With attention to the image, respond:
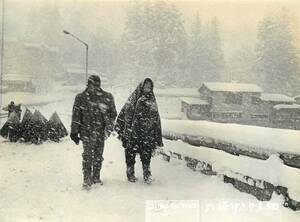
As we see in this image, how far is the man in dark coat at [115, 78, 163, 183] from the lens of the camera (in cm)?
285

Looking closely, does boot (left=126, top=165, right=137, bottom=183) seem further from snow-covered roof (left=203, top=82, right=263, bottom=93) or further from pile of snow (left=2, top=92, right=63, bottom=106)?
snow-covered roof (left=203, top=82, right=263, bottom=93)

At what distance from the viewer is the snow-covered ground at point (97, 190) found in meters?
2.67

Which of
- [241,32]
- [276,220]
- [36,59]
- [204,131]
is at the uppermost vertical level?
[241,32]

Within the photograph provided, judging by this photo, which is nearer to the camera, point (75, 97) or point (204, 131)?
point (75, 97)

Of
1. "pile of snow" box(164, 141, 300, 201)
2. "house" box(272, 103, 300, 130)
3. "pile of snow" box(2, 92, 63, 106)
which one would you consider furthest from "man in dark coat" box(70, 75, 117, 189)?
"house" box(272, 103, 300, 130)

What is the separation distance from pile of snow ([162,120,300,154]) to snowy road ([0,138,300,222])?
25 centimetres

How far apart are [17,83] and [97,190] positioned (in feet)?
2.61

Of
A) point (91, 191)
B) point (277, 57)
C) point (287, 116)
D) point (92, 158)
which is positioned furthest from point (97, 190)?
point (277, 57)

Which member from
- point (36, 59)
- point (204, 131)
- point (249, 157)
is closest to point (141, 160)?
point (204, 131)

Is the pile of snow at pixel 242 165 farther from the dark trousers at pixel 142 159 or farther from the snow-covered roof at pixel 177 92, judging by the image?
the snow-covered roof at pixel 177 92

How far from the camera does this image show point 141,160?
289 cm

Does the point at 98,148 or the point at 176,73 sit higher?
the point at 176,73

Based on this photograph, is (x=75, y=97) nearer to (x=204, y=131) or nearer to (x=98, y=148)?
(x=98, y=148)

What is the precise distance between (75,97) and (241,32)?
114cm
